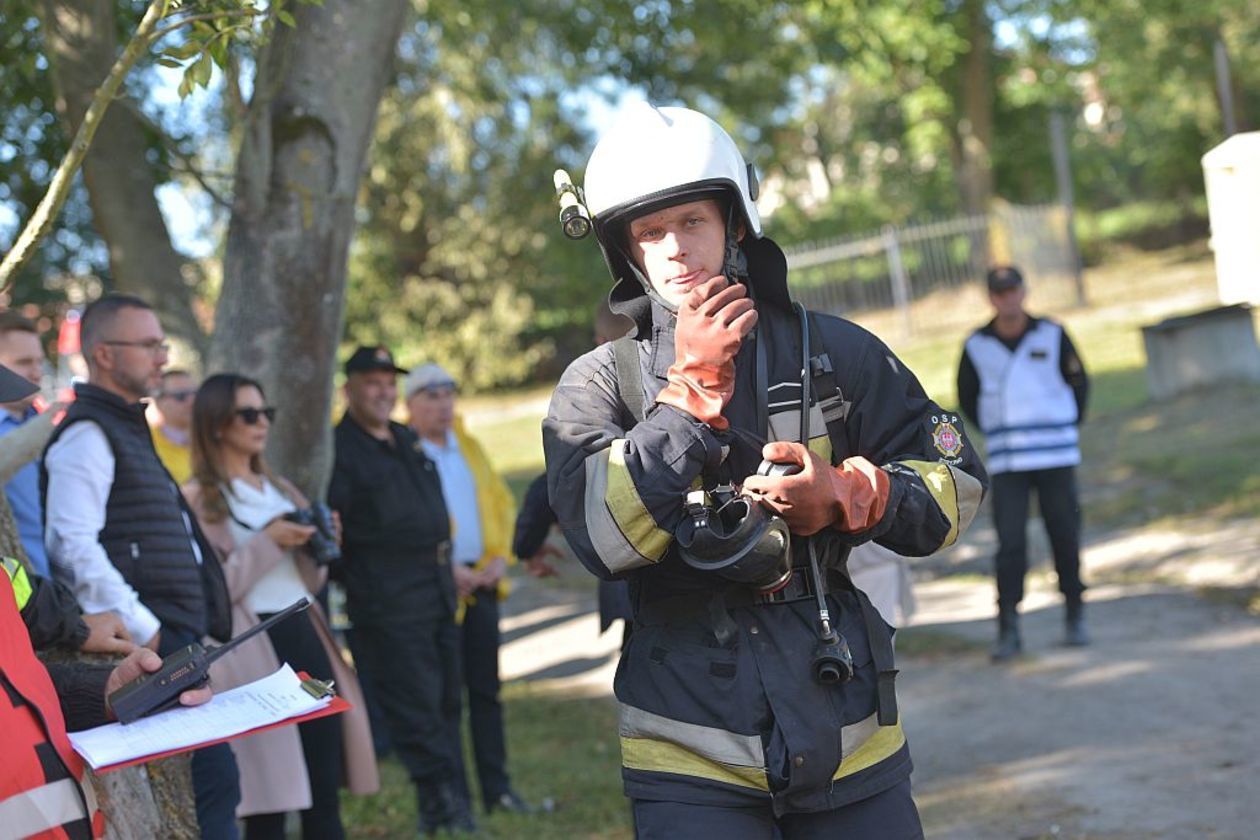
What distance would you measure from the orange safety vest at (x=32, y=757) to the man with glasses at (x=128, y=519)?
5.58 feet

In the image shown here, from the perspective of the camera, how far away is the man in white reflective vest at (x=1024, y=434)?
899 centimetres

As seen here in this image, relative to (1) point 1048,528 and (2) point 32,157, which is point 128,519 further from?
(2) point 32,157

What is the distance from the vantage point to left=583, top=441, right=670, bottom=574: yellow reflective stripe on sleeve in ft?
9.74

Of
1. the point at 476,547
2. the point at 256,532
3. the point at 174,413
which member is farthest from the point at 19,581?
the point at 174,413

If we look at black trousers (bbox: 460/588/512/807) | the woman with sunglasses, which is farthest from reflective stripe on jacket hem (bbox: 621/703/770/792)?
black trousers (bbox: 460/588/512/807)

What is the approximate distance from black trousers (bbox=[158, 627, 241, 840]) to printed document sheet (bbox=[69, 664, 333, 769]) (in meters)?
1.35

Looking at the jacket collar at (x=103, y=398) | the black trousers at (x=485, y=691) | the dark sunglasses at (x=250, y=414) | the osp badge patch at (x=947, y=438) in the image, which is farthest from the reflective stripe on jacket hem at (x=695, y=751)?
the black trousers at (x=485, y=691)

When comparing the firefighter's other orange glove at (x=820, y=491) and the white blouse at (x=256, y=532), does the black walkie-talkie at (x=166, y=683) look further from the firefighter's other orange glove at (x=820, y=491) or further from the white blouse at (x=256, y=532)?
the white blouse at (x=256, y=532)

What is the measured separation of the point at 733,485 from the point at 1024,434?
20.5ft

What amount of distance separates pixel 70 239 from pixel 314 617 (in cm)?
782

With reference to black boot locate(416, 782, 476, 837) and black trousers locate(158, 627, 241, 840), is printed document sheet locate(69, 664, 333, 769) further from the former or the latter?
black boot locate(416, 782, 476, 837)

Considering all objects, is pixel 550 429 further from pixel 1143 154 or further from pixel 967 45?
pixel 1143 154

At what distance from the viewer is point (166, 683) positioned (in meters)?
3.48

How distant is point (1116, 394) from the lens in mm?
19422
